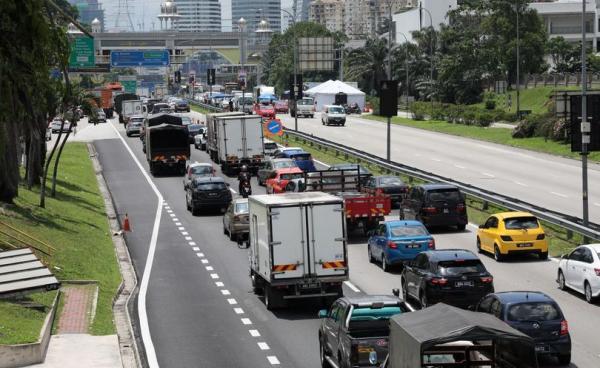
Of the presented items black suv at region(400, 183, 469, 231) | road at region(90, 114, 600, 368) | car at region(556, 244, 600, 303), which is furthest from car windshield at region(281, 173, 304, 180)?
car at region(556, 244, 600, 303)

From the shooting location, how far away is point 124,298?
31.6m

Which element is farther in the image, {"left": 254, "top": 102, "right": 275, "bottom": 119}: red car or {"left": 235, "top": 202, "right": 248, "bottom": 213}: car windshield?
{"left": 254, "top": 102, "right": 275, "bottom": 119}: red car

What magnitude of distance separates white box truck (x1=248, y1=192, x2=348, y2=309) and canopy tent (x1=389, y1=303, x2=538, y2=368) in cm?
1274

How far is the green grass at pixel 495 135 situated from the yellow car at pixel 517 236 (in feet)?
104

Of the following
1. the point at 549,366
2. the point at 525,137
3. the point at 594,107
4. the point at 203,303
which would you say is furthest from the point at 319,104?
the point at 549,366

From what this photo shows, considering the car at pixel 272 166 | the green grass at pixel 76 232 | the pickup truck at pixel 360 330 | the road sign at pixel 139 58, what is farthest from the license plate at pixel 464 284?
the road sign at pixel 139 58

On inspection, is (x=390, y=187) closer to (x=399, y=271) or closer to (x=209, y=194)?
(x=209, y=194)

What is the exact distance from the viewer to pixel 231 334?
26.5 meters

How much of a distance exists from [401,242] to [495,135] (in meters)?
51.9

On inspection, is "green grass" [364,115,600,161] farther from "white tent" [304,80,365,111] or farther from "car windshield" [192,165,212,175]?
"car windshield" [192,165,212,175]

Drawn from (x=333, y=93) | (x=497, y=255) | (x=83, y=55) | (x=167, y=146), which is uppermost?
(x=83, y=55)

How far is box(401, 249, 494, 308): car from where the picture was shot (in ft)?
88.8

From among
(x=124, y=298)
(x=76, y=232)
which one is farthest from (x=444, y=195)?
(x=124, y=298)

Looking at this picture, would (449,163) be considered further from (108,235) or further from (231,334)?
(231,334)
